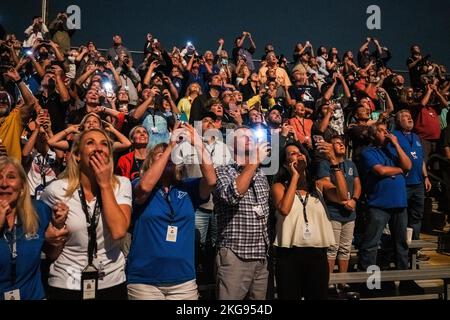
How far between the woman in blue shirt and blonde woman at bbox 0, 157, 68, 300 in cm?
61

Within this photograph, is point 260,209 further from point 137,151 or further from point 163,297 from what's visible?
point 137,151

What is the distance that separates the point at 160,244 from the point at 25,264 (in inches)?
33.9

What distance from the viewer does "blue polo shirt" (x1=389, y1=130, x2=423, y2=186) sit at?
569cm

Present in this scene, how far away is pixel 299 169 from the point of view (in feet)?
13.4

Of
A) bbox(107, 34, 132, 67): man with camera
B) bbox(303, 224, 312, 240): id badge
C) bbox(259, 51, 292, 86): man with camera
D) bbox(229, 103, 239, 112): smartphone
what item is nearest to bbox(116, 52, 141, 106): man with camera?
bbox(107, 34, 132, 67): man with camera

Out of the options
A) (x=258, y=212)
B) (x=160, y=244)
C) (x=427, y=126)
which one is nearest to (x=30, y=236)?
(x=160, y=244)

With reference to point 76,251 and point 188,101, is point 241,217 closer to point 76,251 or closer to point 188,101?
point 76,251

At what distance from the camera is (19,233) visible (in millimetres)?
2555

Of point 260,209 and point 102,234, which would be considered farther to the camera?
point 260,209

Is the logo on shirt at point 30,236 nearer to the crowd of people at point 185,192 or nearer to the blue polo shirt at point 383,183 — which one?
the crowd of people at point 185,192

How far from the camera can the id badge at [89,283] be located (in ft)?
8.92

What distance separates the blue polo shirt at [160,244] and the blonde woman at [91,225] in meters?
0.19
